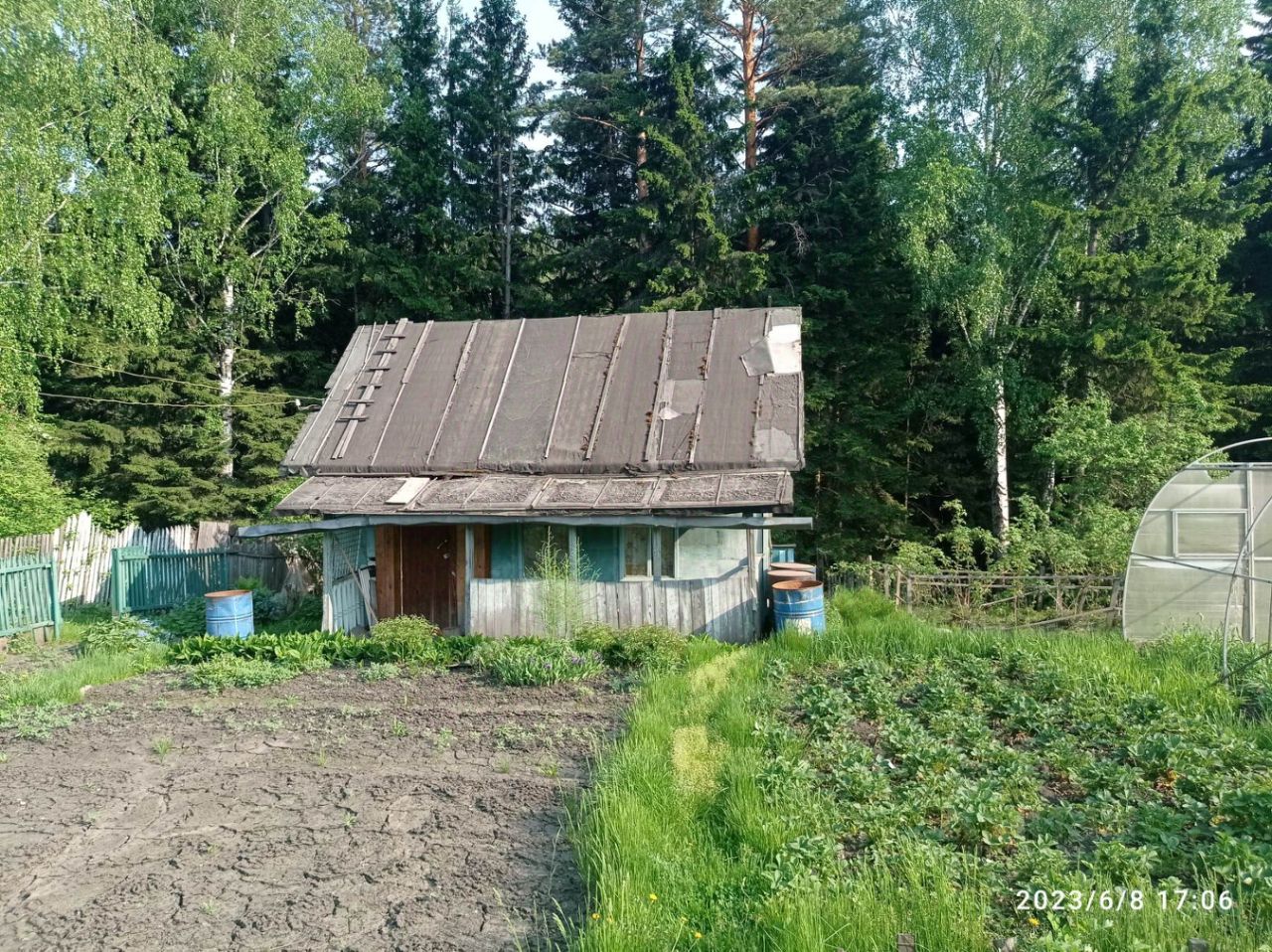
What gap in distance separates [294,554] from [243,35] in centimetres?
1482

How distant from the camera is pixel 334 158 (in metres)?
25.1

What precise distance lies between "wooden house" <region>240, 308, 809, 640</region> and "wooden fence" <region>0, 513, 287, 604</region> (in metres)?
3.93

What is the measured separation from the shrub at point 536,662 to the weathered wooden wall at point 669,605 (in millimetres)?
1106

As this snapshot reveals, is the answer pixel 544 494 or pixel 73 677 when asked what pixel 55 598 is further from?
pixel 544 494

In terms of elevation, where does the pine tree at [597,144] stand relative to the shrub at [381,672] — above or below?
above

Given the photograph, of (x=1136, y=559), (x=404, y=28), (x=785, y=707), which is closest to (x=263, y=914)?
(x=785, y=707)

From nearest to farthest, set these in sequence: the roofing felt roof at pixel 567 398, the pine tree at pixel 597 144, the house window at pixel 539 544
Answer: the house window at pixel 539 544, the roofing felt roof at pixel 567 398, the pine tree at pixel 597 144

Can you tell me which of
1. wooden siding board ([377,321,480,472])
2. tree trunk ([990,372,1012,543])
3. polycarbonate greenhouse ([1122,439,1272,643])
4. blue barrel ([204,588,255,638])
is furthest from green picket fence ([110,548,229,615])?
tree trunk ([990,372,1012,543])

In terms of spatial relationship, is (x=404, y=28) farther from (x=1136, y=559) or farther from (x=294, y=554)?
(x=1136, y=559)

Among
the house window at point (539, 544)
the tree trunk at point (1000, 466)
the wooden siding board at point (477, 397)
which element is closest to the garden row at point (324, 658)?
the house window at point (539, 544)

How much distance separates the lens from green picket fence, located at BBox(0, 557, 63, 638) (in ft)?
41.3

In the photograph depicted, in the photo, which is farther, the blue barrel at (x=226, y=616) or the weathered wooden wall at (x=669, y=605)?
the blue barrel at (x=226, y=616)

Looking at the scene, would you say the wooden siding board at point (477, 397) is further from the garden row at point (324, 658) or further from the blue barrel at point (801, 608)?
the blue barrel at point (801, 608)

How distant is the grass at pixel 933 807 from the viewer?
4.01m
